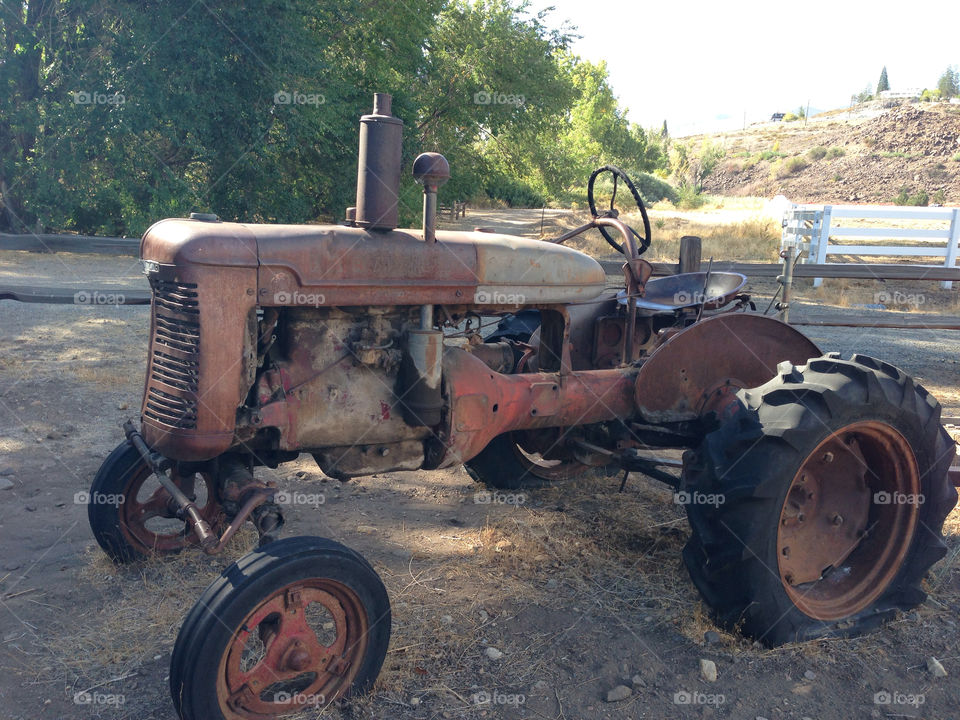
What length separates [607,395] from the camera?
3.87 m

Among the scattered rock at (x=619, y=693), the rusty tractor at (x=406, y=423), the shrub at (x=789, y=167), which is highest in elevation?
the shrub at (x=789, y=167)

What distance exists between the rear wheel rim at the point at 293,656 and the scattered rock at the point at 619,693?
91cm

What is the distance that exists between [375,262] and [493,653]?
161cm

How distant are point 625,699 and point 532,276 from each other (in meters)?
1.76

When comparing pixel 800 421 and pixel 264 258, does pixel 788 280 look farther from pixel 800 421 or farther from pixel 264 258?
pixel 264 258

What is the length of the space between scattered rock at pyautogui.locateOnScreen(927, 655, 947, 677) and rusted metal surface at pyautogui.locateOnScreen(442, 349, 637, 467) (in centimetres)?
163

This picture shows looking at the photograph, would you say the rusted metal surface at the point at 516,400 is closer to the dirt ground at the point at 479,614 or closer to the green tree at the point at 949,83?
the dirt ground at the point at 479,614

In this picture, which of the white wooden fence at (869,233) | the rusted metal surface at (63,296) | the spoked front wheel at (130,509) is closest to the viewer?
the spoked front wheel at (130,509)

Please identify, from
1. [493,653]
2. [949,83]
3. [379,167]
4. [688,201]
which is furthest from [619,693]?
[949,83]

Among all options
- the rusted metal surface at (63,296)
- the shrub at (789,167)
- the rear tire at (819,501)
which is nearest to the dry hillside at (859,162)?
the shrub at (789,167)

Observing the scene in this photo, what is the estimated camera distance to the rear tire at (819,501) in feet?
10.3

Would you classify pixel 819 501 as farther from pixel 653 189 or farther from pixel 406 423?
pixel 653 189

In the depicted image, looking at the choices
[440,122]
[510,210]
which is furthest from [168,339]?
[510,210]

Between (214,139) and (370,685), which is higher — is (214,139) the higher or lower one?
the higher one
